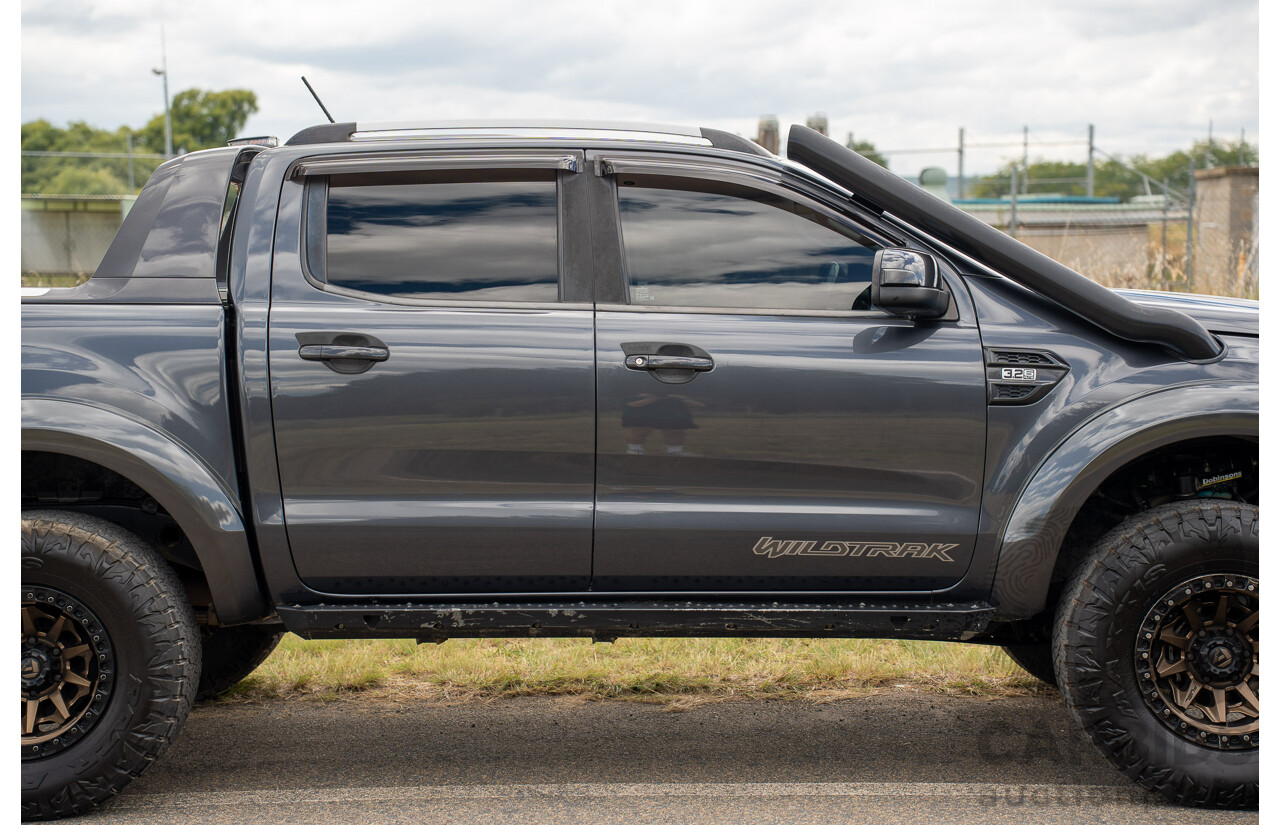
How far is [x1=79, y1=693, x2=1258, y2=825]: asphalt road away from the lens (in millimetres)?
3486

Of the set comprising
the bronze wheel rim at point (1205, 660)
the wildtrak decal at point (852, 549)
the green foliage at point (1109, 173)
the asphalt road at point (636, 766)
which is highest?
the green foliage at point (1109, 173)

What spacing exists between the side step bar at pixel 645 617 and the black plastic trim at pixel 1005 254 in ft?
3.20

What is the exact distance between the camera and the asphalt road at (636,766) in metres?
3.49

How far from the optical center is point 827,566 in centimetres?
347

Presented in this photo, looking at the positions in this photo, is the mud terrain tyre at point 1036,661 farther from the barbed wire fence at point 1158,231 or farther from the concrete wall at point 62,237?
the concrete wall at point 62,237

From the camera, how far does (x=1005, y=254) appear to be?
350 cm

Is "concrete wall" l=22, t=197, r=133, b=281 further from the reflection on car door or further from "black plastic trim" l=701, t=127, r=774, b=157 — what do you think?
the reflection on car door

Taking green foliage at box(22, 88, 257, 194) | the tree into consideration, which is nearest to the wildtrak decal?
green foliage at box(22, 88, 257, 194)

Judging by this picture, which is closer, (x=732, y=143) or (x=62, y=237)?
(x=732, y=143)

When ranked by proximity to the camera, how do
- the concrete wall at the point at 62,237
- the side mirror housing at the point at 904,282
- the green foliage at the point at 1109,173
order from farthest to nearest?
the green foliage at the point at 1109,173 → the concrete wall at the point at 62,237 → the side mirror housing at the point at 904,282

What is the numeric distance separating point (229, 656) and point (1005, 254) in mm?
3259

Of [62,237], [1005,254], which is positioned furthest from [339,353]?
[62,237]

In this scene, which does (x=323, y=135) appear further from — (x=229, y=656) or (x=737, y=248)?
(x=229, y=656)

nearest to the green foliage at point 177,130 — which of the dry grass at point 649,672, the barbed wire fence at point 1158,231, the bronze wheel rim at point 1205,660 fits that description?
the barbed wire fence at point 1158,231
